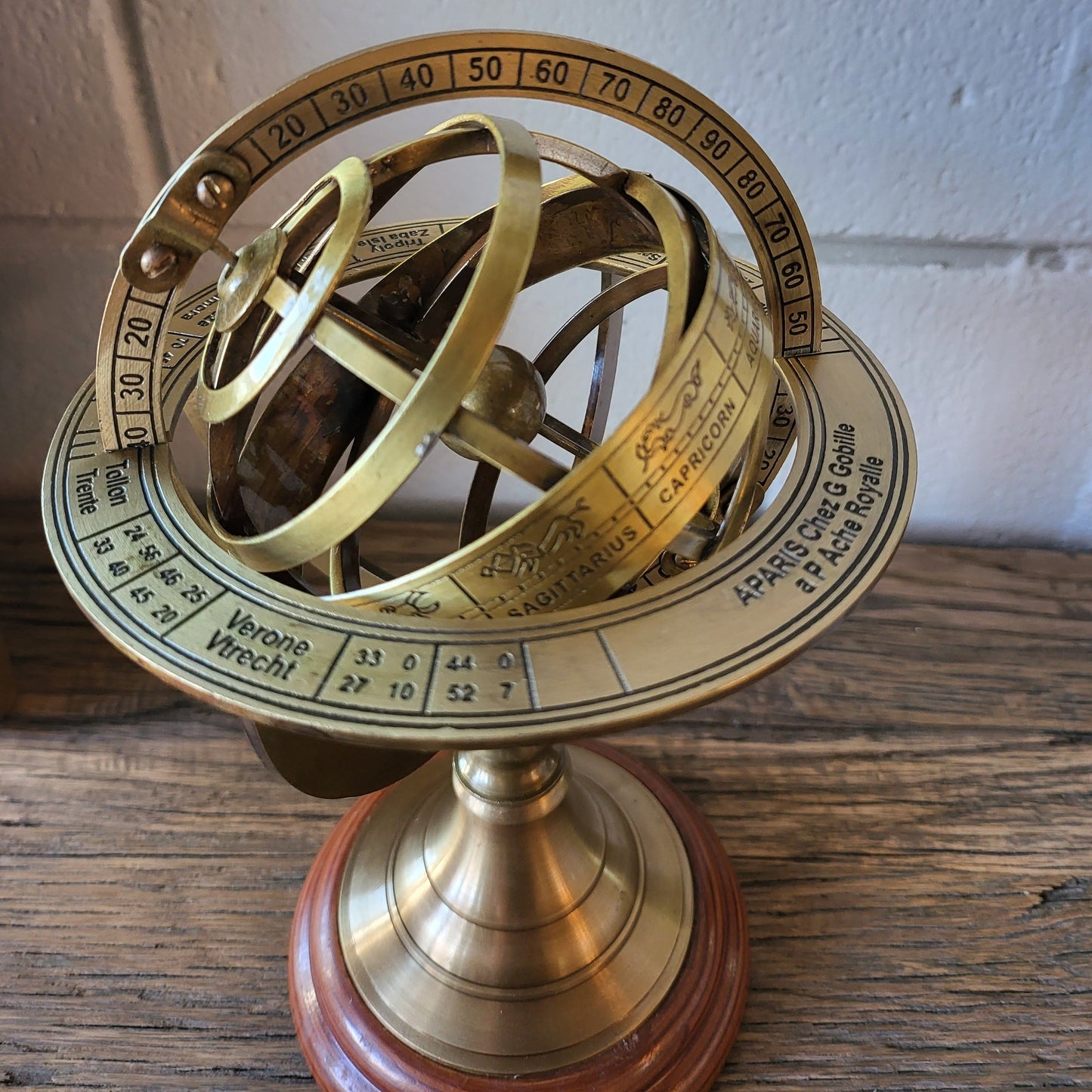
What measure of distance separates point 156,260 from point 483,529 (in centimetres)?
40

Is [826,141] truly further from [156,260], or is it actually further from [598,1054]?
[598,1054]

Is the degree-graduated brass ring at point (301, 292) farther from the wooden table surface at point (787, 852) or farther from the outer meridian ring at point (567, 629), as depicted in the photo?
the wooden table surface at point (787, 852)

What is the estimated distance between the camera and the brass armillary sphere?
472 mm

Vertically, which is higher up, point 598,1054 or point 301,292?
point 301,292

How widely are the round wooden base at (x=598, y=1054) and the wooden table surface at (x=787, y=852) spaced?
30 mm

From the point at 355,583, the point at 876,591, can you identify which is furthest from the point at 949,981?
the point at 355,583

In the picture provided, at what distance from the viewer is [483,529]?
0.87 meters

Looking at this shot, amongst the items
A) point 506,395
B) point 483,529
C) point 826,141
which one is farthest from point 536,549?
point 826,141

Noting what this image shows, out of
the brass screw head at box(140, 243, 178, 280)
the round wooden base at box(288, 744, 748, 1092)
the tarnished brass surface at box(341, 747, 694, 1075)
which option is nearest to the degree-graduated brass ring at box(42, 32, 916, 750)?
the brass screw head at box(140, 243, 178, 280)

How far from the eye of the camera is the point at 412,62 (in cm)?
55

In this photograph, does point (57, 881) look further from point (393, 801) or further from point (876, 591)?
point (876, 591)

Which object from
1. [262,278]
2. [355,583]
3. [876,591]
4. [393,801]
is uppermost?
[262,278]

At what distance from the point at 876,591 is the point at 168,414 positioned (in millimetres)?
908

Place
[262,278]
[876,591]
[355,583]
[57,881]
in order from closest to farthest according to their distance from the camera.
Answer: [262,278], [355,583], [57,881], [876,591]
